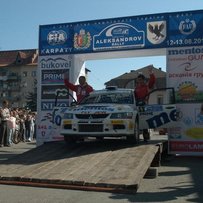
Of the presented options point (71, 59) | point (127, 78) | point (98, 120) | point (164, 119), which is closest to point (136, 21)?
point (71, 59)

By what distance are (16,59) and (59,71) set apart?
107 metres

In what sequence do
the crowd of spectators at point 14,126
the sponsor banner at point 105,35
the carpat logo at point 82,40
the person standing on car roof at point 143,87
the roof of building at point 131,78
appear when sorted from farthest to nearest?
the roof of building at point 131,78 < the crowd of spectators at point 14,126 < the carpat logo at point 82,40 < the sponsor banner at point 105,35 < the person standing on car roof at point 143,87

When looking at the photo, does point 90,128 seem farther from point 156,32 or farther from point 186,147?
point 156,32

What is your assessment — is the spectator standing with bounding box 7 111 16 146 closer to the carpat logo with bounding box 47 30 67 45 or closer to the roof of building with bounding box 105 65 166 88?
the carpat logo with bounding box 47 30 67 45

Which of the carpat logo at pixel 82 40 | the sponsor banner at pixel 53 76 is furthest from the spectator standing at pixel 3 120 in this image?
the carpat logo at pixel 82 40

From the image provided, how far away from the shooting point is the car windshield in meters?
13.2

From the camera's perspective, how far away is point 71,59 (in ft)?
53.0

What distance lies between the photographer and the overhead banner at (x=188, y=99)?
46.9ft

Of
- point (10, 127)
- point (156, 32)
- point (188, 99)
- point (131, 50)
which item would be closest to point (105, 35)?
point (131, 50)

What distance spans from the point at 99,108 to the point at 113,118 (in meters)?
0.49

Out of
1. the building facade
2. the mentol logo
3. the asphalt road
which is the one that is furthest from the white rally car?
the building facade

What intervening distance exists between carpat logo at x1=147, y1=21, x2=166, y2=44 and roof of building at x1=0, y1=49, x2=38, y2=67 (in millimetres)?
105117

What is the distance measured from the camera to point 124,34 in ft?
50.3

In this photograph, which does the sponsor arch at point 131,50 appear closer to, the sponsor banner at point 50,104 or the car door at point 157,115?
the sponsor banner at point 50,104
